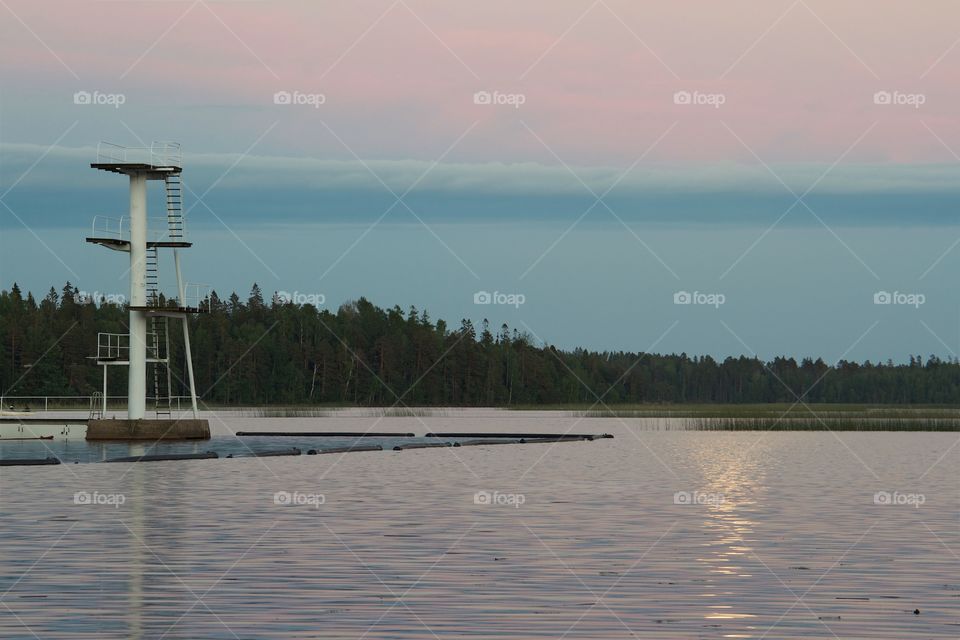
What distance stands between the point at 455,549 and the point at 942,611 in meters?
10.2

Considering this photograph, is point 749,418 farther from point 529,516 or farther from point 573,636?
point 573,636

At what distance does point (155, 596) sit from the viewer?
20844 mm

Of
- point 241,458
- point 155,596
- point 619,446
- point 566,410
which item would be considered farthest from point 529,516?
point 566,410
